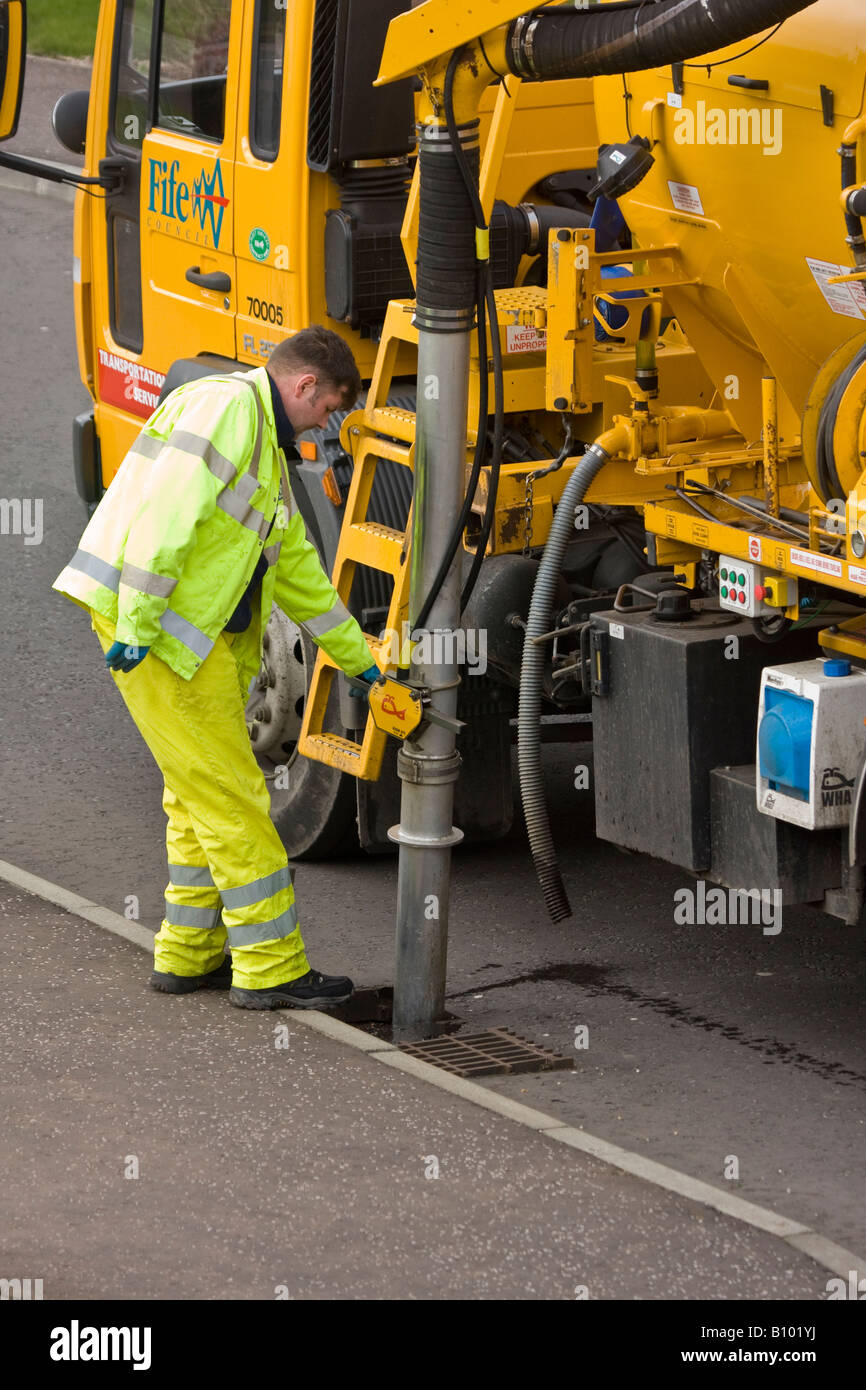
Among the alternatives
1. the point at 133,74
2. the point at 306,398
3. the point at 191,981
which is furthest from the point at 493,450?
the point at 133,74

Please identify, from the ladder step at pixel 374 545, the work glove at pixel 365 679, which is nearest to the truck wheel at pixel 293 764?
the ladder step at pixel 374 545

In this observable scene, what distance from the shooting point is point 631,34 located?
450cm

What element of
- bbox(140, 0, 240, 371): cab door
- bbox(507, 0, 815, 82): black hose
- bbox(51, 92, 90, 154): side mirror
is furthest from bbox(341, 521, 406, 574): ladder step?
bbox(51, 92, 90, 154): side mirror

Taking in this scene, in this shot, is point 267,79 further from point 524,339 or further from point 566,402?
point 566,402

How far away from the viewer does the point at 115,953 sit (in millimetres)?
5723

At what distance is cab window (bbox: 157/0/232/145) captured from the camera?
6496 millimetres

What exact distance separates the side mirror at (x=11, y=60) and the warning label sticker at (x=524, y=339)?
1.72 meters

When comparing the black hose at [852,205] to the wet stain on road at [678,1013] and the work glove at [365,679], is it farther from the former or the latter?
the wet stain on road at [678,1013]

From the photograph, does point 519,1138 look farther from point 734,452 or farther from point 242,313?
point 242,313

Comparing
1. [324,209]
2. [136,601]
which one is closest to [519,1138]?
[136,601]

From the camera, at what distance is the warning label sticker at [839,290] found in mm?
4746

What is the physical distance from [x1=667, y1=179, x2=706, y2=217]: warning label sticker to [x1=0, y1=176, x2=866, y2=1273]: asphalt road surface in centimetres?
207

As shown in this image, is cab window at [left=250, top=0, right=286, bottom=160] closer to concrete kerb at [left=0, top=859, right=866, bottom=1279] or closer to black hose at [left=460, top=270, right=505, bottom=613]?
black hose at [left=460, top=270, right=505, bottom=613]

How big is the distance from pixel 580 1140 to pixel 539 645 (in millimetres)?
1283
